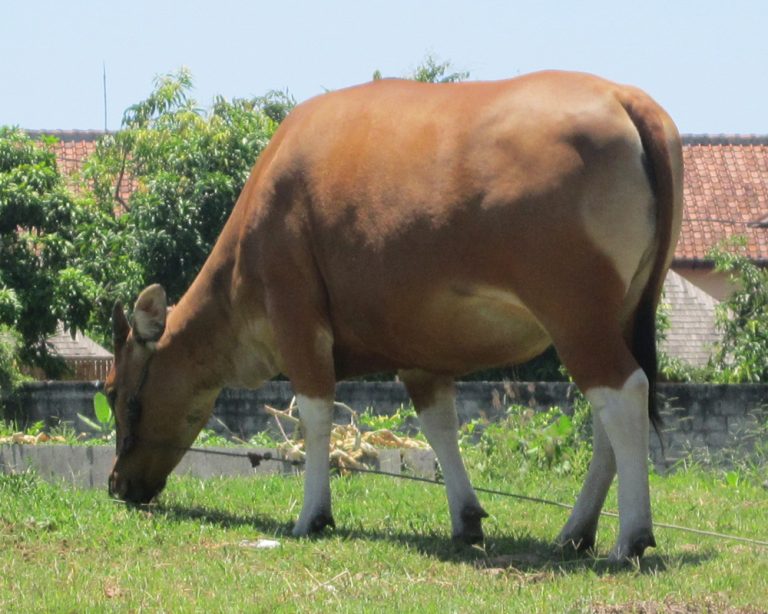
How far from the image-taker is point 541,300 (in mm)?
7258

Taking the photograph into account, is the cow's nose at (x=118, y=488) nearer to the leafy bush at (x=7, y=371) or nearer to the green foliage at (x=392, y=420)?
the green foliage at (x=392, y=420)

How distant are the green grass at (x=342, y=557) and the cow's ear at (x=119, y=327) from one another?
97cm

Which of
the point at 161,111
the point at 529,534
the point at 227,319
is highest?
the point at 161,111

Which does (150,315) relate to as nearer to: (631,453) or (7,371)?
(631,453)

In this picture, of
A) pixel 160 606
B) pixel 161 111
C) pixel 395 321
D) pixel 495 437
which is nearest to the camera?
pixel 160 606

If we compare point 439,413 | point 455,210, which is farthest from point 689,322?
point 455,210

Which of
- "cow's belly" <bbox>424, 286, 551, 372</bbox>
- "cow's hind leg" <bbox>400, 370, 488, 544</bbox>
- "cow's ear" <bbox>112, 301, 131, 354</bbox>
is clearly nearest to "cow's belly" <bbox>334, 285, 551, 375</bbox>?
"cow's belly" <bbox>424, 286, 551, 372</bbox>

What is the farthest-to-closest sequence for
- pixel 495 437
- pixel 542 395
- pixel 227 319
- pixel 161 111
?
pixel 161 111, pixel 542 395, pixel 495 437, pixel 227 319

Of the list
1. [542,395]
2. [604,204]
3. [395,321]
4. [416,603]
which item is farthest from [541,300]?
[542,395]

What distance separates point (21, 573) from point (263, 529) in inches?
76.4

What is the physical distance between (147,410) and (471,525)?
242cm

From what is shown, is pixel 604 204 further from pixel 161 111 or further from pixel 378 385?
pixel 161 111

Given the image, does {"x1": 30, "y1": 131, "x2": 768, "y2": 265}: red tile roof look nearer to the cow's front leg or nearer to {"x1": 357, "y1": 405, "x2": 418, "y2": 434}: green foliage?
{"x1": 357, "y1": 405, "x2": 418, "y2": 434}: green foliage

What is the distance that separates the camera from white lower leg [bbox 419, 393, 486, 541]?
849 centimetres
